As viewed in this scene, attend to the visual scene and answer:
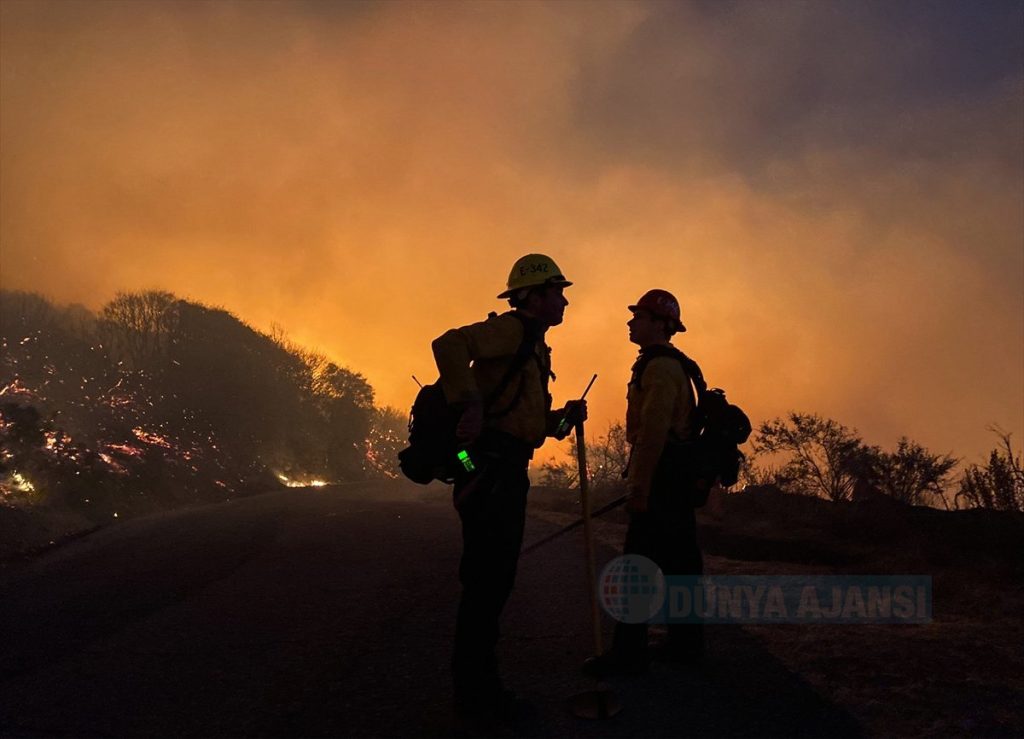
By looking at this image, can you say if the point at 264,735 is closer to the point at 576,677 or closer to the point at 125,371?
the point at 576,677

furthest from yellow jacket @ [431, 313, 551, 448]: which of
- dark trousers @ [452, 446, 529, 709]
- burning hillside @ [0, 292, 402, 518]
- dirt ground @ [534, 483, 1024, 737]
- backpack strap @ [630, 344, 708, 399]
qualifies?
burning hillside @ [0, 292, 402, 518]

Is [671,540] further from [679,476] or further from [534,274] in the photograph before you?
[534,274]

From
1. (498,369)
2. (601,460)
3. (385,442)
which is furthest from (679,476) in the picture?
(385,442)

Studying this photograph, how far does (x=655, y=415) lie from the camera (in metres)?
4.08

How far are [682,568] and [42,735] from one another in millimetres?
3535

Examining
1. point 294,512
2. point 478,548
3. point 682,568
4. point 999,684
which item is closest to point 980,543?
point 999,684

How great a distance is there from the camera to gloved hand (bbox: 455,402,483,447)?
10.5 ft

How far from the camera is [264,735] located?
321 centimetres

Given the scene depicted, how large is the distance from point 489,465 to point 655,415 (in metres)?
1.21

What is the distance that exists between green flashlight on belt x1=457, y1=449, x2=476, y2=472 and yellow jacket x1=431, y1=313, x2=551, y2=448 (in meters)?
0.23

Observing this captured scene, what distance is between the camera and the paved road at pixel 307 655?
3.34 metres

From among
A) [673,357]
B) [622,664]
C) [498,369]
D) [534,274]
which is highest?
[534,274]

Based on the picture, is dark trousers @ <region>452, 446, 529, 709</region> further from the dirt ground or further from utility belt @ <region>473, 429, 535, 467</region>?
the dirt ground

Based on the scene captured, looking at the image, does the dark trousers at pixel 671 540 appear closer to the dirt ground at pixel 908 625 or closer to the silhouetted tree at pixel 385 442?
the dirt ground at pixel 908 625
